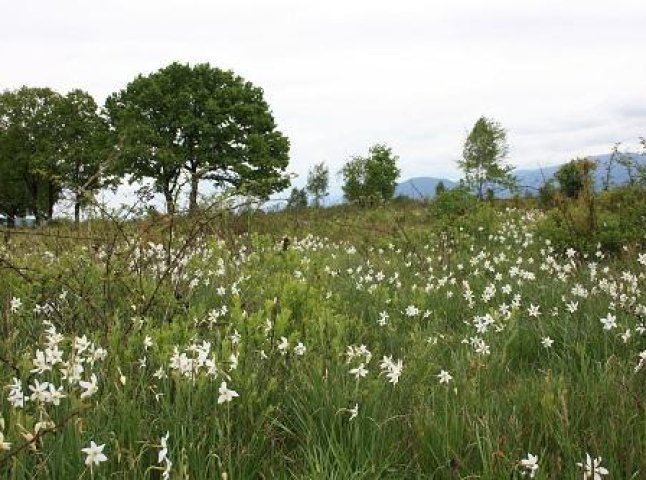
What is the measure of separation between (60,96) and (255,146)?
78.0ft

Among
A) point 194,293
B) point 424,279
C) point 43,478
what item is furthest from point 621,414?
point 424,279

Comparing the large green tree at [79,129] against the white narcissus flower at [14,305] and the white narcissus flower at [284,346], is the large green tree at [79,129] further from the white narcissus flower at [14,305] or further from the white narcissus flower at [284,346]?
the white narcissus flower at [284,346]

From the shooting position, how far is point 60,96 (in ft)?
191

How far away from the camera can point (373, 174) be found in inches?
2191

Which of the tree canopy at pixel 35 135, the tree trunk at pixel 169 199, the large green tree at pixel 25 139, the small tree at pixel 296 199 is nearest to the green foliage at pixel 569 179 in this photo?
the small tree at pixel 296 199

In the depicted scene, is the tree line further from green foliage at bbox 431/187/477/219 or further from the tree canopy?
green foliage at bbox 431/187/477/219

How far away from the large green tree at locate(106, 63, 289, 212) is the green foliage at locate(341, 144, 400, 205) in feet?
28.8

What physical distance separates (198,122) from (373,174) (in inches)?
691

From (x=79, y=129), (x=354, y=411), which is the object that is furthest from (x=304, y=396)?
(x=79, y=129)

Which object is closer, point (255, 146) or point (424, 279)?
point (424, 279)

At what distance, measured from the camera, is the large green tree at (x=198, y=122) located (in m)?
47.7

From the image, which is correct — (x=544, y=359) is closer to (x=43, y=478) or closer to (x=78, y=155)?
(x=43, y=478)

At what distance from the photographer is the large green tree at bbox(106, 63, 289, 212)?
47.7 meters

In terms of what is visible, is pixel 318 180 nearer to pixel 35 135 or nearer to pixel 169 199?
pixel 35 135
